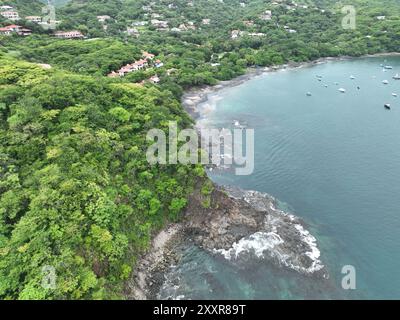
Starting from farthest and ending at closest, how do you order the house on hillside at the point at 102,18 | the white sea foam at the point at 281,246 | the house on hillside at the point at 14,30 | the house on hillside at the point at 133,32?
the house on hillside at the point at 102,18 → the house on hillside at the point at 133,32 → the house on hillside at the point at 14,30 → the white sea foam at the point at 281,246

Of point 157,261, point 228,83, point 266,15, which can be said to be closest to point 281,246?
point 157,261

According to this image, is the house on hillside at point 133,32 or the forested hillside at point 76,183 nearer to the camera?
the forested hillside at point 76,183

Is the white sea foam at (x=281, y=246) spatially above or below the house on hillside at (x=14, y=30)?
below

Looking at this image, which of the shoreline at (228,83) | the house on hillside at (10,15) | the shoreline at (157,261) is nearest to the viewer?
the shoreline at (157,261)

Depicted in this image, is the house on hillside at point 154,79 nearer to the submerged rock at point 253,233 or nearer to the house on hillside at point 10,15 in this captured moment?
the submerged rock at point 253,233

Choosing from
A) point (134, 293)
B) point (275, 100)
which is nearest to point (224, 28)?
point (275, 100)

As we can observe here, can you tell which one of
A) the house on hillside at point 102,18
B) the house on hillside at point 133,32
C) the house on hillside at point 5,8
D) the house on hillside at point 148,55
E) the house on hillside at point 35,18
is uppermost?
the house on hillside at point 5,8

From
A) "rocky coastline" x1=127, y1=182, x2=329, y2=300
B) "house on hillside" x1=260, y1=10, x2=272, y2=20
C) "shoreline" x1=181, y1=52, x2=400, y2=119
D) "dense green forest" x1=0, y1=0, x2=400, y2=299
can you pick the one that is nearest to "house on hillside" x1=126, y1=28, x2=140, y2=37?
"dense green forest" x1=0, y1=0, x2=400, y2=299

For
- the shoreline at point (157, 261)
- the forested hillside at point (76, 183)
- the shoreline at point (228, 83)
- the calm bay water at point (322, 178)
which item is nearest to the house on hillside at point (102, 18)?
the shoreline at point (228, 83)
